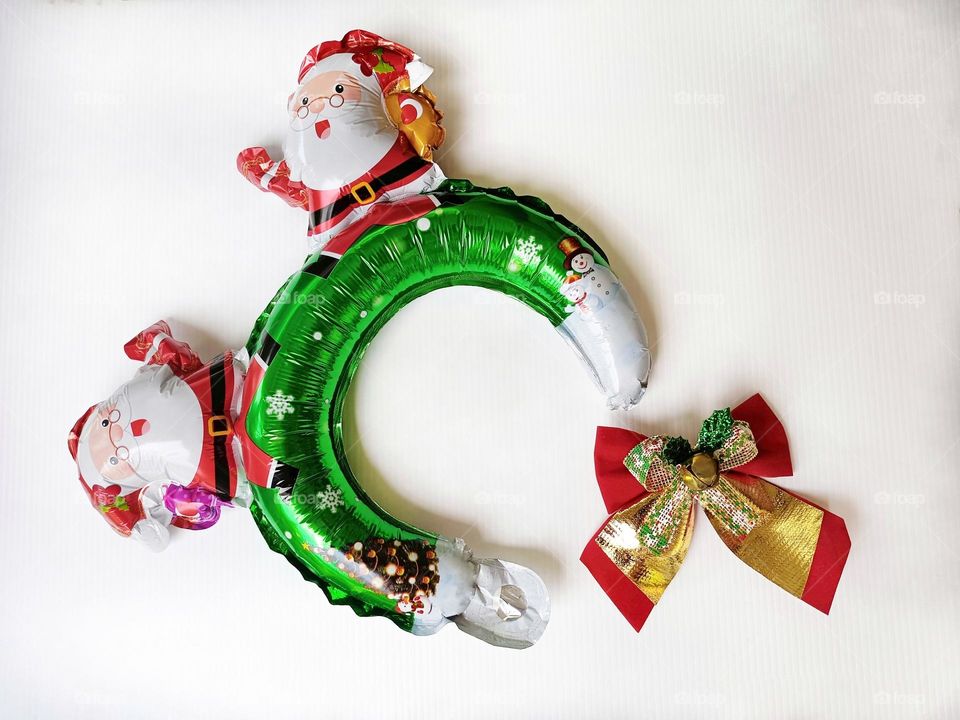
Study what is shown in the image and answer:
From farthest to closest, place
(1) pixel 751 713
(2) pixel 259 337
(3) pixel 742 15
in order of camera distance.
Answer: (3) pixel 742 15
(1) pixel 751 713
(2) pixel 259 337

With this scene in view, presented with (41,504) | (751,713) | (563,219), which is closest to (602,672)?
(751,713)

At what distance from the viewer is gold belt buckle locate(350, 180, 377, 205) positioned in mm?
1480

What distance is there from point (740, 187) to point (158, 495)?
1.52 m

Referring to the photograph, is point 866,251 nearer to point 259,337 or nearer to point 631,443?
point 631,443

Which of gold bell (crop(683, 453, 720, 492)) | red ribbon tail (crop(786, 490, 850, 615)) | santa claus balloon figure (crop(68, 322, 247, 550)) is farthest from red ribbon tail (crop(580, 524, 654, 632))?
santa claus balloon figure (crop(68, 322, 247, 550))

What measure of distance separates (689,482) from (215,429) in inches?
39.9

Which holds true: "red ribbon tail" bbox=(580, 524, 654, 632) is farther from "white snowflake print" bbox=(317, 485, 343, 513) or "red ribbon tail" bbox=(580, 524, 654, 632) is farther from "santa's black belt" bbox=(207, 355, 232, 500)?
"santa's black belt" bbox=(207, 355, 232, 500)

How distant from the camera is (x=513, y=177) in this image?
5.43 feet

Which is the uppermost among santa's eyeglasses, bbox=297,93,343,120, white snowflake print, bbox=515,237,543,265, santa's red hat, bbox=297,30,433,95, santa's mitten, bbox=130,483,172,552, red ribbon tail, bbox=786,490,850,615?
santa's red hat, bbox=297,30,433,95

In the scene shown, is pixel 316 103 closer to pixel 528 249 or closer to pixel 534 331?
pixel 528 249

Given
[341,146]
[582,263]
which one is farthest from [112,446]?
[582,263]

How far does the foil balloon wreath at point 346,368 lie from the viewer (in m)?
1.41

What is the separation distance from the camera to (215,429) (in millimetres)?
1428

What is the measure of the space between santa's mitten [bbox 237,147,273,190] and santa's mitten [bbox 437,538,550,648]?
0.92 metres
